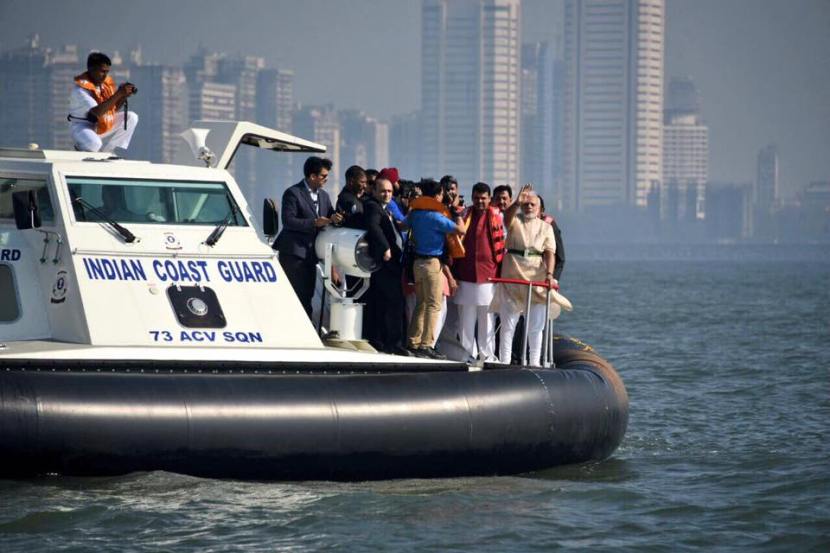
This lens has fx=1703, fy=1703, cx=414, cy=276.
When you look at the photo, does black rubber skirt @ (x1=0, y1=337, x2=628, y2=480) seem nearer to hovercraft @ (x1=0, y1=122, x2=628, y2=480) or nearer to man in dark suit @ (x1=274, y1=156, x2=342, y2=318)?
hovercraft @ (x1=0, y1=122, x2=628, y2=480)

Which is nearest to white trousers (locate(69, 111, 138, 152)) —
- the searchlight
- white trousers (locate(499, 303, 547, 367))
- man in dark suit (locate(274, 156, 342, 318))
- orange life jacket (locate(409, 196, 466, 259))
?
man in dark suit (locate(274, 156, 342, 318))

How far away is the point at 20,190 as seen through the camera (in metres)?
12.9

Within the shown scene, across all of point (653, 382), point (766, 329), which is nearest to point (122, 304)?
point (653, 382)

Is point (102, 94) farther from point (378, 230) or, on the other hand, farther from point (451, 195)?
Answer: point (451, 195)

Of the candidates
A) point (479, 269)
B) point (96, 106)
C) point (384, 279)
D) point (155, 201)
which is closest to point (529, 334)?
point (479, 269)

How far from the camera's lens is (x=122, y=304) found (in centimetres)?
1204

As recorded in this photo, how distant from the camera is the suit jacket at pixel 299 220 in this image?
515 inches

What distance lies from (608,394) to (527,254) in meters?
1.28

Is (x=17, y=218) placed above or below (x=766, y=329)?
above

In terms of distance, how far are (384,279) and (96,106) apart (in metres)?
2.65

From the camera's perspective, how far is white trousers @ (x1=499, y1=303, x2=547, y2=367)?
45.2 ft

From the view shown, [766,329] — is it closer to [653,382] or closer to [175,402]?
[653,382]

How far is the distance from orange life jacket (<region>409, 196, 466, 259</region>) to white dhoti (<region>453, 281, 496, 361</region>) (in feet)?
1.80

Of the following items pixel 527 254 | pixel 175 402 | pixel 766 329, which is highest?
pixel 527 254
